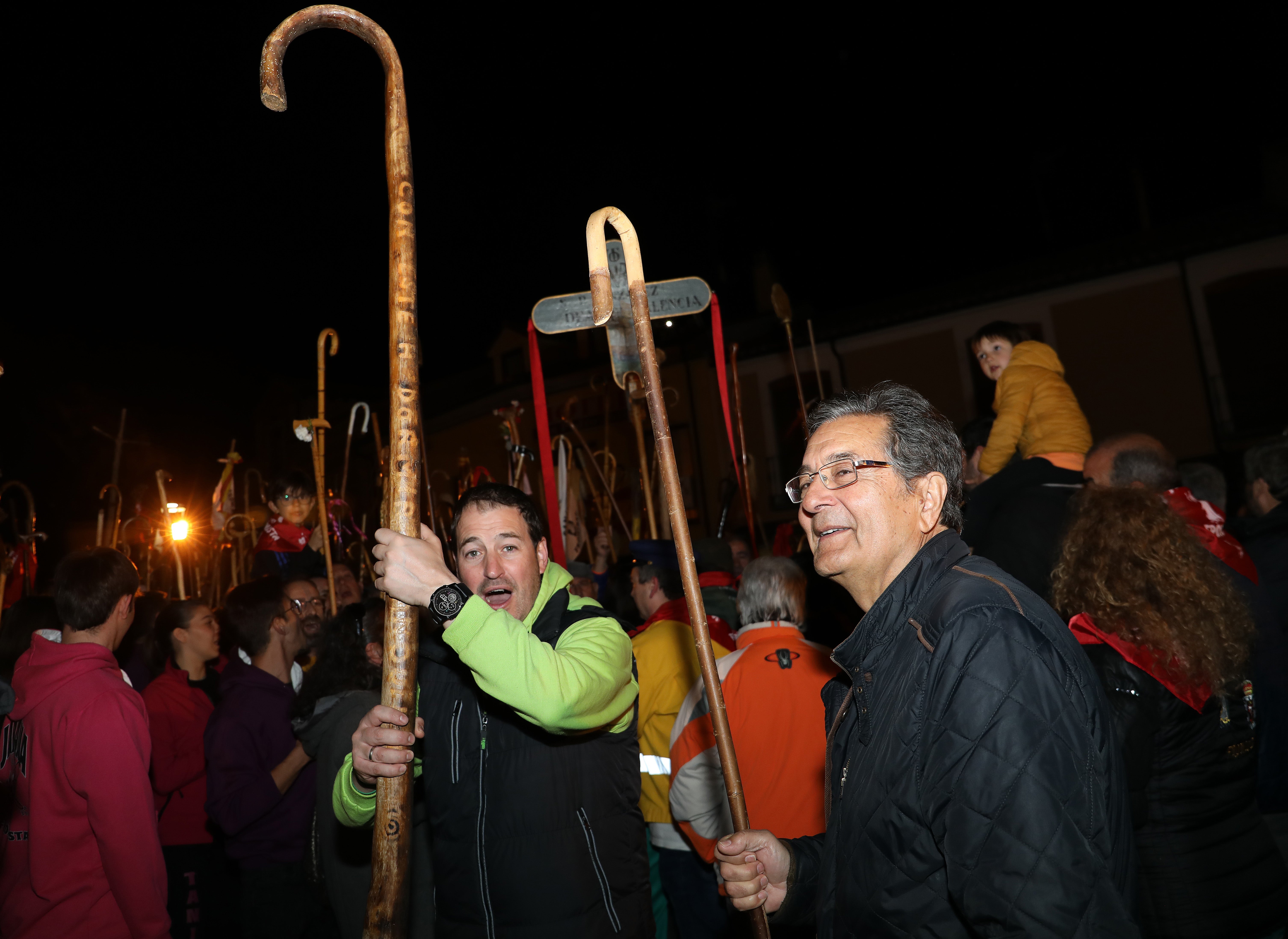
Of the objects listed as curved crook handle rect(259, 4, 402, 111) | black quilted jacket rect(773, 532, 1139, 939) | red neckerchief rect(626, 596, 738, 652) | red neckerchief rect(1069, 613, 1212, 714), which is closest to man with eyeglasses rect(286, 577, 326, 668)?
red neckerchief rect(626, 596, 738, 652)

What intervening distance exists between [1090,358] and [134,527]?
53.9ft

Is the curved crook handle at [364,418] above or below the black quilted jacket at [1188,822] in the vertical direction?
above

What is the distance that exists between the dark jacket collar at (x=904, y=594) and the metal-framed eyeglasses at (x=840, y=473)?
20 centimetres

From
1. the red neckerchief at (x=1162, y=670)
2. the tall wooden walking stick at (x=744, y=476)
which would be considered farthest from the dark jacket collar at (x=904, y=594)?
the tall wooden walking stick at (x=744, y=476)

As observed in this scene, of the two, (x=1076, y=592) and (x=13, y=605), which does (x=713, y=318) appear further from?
(x=13, y=605)

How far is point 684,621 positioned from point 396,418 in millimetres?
2409

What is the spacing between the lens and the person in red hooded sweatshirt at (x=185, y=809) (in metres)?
4.02

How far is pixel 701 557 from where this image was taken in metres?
5.27

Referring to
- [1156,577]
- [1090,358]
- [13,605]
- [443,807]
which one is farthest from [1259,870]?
[1090,358]

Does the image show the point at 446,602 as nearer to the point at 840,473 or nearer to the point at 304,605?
the point at 840,473

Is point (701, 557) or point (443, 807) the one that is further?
point (701, 557)

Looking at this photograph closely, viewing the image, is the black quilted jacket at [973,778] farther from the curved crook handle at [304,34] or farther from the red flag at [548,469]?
the red flag at [548,469]

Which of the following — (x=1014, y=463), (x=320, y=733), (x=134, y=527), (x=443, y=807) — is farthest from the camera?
(x=134, y=527)

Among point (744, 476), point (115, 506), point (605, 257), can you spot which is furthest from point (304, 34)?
A: point (115, 506)
